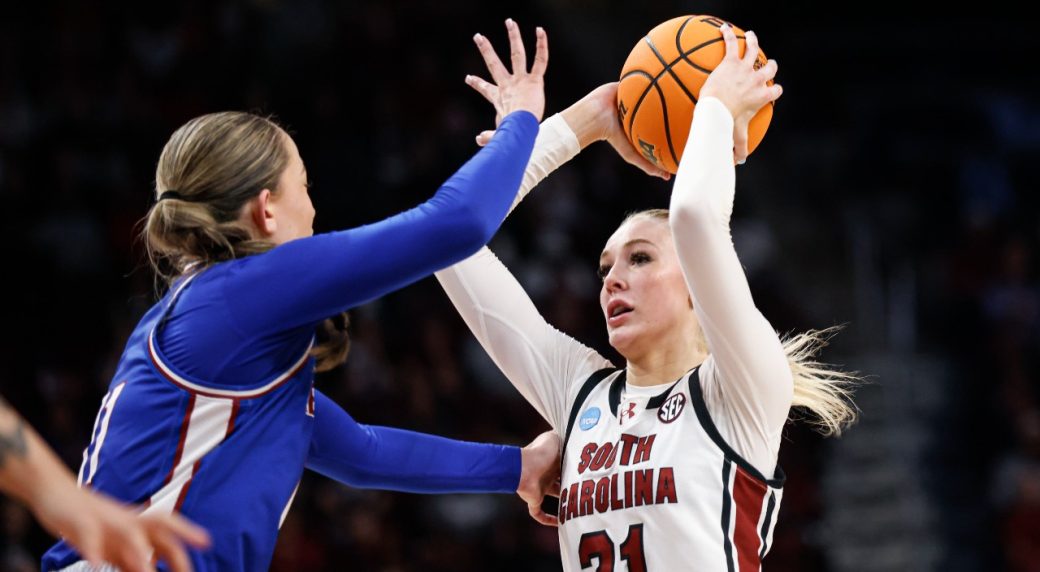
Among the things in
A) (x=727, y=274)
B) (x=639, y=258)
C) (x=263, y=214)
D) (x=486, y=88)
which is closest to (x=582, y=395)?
(x=639, y=258)

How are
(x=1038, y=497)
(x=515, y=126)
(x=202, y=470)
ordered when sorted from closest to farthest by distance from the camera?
(x=202, y=470) < (x=515, y=126) < (x=1038, y=497)

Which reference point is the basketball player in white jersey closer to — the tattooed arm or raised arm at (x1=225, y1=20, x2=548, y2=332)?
raised arm at (x1=225, y1=20, x2=548, y2=332)

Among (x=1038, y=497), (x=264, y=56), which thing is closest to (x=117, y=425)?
(x=1038, y=497)

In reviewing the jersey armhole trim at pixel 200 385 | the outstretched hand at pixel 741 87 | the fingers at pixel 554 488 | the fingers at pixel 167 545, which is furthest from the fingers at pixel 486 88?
the fingers at pixel 167 545

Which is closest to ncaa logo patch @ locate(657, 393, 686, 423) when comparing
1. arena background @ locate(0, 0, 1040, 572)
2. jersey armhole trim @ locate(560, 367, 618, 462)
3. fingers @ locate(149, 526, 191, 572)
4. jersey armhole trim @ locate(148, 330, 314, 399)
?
jersey armhole trim @ locate(560, 367, 618, 462)

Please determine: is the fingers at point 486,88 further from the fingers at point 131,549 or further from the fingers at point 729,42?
the fingers at point 131,549

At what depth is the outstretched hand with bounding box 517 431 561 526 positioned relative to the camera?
3607mm

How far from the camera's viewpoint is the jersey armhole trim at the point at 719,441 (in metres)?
3.18

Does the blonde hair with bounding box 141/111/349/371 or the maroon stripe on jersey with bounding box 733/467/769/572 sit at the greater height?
the blonde hair with bounding box 141/111/349/371

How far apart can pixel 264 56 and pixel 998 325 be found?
6334mm

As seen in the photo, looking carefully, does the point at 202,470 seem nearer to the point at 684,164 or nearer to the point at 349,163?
the point at 684,164

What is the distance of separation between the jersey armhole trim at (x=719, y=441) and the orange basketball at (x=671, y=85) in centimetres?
65

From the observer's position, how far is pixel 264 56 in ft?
33.8

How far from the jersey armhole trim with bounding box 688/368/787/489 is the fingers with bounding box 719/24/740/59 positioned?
0.87m
